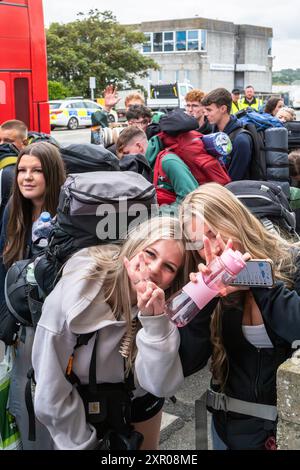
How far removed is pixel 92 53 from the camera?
124ft

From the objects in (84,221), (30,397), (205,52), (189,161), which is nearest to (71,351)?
(30,397)

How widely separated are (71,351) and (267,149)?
11.0 feet

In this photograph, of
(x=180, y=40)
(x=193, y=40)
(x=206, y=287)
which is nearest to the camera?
(x=206, y=287)

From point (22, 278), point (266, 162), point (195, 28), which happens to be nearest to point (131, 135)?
point (266, 162)

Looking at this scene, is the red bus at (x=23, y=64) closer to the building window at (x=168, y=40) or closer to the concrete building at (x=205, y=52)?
the concrete building at (x=205, y=52)

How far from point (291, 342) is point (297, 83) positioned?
30435 mm

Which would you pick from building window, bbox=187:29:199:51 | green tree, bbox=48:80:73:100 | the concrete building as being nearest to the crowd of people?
green tree, bbox=48:80:73:100

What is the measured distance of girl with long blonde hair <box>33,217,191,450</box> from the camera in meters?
1.88

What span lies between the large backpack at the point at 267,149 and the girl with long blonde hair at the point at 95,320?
2.83 m

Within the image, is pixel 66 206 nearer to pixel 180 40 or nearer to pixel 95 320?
pixel 95 320

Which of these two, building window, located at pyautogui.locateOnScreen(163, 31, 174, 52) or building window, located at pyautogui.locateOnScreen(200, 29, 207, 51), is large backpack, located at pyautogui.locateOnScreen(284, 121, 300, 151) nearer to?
building window, located at pyautogui.locateOnScreen(200, 29, 207, 51)

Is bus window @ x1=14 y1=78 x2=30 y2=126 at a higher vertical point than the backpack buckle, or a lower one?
higher

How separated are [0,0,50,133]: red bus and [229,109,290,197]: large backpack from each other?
342 centimetres

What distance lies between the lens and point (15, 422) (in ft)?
7.71
